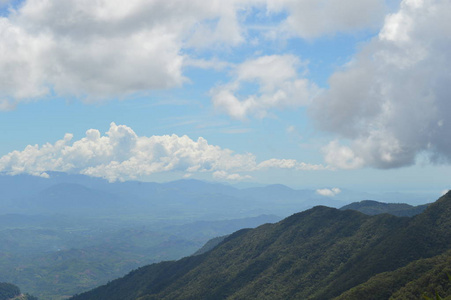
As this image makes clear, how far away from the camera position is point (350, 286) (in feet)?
623

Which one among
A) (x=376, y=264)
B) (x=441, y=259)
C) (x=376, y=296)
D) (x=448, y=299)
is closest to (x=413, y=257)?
(x=376, y=264)

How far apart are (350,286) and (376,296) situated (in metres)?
34.0

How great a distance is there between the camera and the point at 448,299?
11781cm

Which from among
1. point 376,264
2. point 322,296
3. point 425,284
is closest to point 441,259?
point 425,284

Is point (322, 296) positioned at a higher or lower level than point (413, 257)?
lower

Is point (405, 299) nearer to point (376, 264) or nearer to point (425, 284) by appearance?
point (425, 284)

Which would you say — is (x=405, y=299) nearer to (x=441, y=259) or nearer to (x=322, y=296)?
(x=441, y=259)

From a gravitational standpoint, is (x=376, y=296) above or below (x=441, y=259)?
below

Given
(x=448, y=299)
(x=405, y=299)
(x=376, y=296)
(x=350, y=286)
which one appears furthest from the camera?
(x=350, y=286)

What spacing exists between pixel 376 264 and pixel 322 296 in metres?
34.7

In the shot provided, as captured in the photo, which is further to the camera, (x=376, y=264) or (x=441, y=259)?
(x=376, y=264)

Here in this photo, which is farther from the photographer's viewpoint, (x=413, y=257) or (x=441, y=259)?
(x=413, y=257)

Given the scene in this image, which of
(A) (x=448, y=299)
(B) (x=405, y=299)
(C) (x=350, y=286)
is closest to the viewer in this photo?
(A) (x=448, y=299)

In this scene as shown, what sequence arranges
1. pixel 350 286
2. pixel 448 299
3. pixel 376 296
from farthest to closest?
pixel 350 286, pixel 376 296, pixel 448 299
